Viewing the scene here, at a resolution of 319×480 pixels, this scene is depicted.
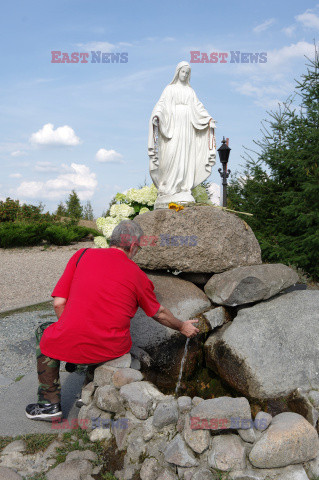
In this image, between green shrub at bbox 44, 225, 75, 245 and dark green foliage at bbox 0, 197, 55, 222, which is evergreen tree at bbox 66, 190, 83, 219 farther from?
green shrub at bbox 44, 225, 75, 245

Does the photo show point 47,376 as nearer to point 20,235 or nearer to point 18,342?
point 18,342

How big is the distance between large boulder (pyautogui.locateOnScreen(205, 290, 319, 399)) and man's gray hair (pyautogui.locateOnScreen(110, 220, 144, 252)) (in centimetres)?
141

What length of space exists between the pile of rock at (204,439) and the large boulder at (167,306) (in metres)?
1.26

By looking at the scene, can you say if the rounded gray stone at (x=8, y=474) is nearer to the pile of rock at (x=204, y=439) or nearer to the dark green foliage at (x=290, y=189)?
the pile of rock at (x=204, y=439)

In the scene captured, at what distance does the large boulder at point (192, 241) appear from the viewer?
4441 mm

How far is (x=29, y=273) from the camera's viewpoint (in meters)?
10.2

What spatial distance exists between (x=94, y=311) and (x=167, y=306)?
158 cm

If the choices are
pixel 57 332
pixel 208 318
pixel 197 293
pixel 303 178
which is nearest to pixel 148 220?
pixel 197 293

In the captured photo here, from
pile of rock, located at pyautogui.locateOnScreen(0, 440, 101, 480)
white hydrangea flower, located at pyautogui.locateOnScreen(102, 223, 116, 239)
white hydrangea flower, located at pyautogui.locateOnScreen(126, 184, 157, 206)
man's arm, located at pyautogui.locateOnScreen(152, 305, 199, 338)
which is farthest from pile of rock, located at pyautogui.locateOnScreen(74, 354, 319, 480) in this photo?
white hydrangea flower, located at pyautogui.locateOnScreen(126, 184, 157, 206)

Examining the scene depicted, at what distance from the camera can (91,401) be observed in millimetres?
3084

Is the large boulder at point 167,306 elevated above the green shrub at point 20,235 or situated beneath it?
elevated above

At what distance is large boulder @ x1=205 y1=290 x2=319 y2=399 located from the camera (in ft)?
11.0

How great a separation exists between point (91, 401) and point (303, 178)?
5762mm

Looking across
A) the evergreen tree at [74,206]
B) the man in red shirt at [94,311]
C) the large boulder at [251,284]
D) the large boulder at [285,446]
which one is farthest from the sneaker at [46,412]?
the evergreen tree at [74,206]
